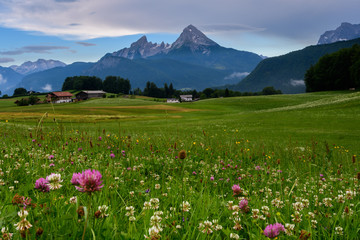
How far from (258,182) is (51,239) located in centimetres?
490

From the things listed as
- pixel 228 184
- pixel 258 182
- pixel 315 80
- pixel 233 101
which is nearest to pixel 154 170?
pixel 228 184

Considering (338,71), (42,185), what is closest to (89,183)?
(42,185)

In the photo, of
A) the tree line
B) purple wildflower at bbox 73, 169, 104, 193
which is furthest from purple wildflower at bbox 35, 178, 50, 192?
the tree line

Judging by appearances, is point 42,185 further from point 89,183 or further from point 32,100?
point 32,100

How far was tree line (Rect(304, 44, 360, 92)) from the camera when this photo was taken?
297 ft

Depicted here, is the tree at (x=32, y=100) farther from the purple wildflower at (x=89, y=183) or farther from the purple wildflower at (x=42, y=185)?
the purple wildflower at (x=89, y=183)

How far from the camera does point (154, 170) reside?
20.7 ft

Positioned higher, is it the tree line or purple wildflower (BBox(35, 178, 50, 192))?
the tree line

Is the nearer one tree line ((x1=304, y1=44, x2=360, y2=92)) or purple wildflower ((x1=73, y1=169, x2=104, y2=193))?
purple wildflower ((x1=73, y1=169, x2=104, y2=193))

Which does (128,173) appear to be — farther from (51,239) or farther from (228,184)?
(51,239)

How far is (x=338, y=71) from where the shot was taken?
319ft

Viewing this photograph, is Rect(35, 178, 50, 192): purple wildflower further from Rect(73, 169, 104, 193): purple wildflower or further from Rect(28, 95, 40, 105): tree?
Rect(28, 95, 40, 105): tree

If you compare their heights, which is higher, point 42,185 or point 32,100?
point 32,100

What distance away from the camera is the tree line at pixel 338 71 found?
90625mm
